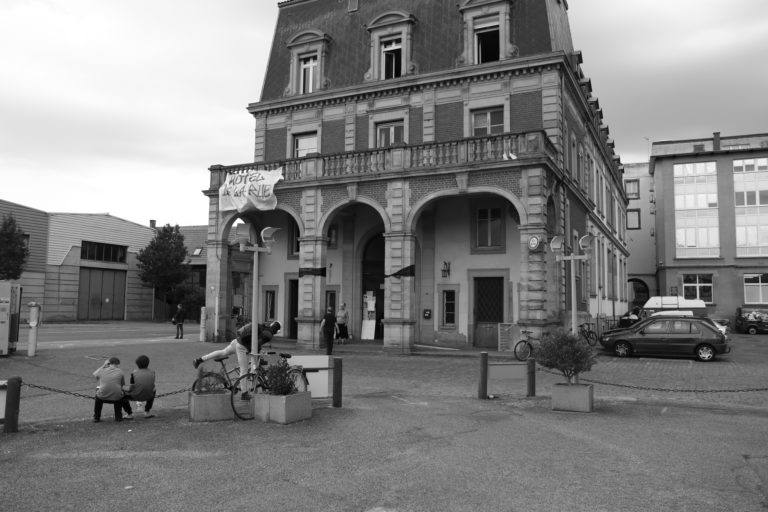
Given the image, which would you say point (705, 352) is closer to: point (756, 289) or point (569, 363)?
point (569, 363)

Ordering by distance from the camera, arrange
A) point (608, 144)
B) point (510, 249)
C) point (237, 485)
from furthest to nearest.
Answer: point (608, 144)
point (510, 249)
point (237, 485)

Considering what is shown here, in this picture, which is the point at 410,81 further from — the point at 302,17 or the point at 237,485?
the point at 237,485

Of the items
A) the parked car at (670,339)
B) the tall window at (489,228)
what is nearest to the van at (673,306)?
the parked car at (670,339)

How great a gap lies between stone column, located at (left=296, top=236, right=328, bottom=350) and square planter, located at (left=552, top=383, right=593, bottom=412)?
528 inches

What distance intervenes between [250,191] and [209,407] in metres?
16.3

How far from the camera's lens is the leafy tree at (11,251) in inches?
1515

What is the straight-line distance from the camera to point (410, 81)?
24.2 meters

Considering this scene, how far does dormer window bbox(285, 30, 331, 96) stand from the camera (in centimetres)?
2680

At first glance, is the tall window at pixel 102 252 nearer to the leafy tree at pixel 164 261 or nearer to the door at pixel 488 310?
the leafy tree at pixel 164 261

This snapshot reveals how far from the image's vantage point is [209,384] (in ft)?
31.1

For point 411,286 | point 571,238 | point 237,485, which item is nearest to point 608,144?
point 571,238

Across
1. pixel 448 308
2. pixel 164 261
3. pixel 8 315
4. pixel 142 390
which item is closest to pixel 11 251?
pixel 164 261

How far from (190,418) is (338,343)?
14483mm

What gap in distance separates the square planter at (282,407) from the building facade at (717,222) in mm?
46275
